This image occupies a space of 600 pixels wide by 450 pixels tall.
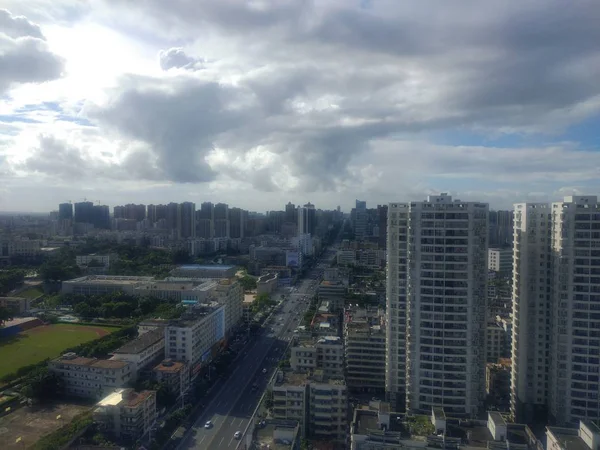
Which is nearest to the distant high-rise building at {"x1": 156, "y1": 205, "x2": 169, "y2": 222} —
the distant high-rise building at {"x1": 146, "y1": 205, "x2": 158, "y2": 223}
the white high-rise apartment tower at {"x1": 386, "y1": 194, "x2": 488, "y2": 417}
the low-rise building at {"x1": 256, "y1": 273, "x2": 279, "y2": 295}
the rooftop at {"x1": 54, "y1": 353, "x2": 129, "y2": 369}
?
the distant high-rise building at {"x1": 146, "y1": 205, "x2": 158, "y2": 223}

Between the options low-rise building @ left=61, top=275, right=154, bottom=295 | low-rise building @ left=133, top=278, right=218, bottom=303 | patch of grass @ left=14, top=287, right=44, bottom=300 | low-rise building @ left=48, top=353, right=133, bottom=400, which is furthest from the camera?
patch of grass @ left=14, top=287, right=44, bottom=300

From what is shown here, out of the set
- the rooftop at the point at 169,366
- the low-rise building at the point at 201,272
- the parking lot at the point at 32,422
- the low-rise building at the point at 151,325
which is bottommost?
the parking lot at the point at 32,422

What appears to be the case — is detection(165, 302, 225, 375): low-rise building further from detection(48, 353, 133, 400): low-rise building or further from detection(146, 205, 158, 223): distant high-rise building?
detection(146, 205, 158, 223): distant high-rise building

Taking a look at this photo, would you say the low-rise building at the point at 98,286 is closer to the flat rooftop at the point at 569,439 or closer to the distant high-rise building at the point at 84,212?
the flat rooftop at the point at 569,439

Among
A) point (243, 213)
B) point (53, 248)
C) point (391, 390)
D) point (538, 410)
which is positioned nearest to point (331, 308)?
point (391, 390)

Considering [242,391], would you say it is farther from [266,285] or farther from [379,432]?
[266,285]

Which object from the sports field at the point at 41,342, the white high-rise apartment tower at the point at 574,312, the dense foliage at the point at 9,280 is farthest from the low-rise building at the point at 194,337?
Answer: the dense foliage at the point at 9,280
